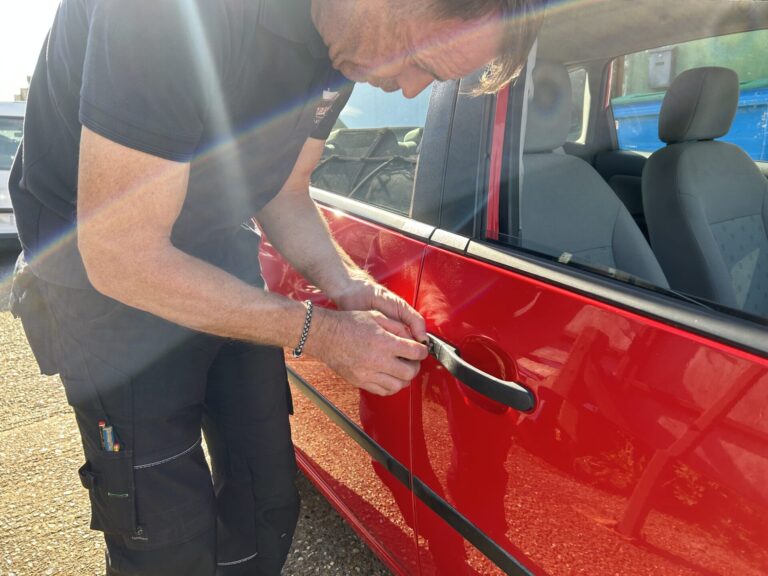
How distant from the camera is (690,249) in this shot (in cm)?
195

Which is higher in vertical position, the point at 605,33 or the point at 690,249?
the point at 605,33

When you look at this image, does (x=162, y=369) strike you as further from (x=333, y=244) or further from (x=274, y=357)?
(x=333, y=244)

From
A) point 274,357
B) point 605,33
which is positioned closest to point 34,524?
point 274,357

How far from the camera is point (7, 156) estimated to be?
5.34m

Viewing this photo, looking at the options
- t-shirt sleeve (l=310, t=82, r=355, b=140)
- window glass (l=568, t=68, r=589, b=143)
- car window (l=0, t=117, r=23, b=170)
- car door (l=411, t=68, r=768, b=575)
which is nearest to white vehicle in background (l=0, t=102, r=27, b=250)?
car window (l=0, t=117, r=23, b=170)

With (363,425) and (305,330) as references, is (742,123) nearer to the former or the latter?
(363,425)

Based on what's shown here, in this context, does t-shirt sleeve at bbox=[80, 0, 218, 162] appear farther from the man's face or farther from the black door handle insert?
the black door handle insert

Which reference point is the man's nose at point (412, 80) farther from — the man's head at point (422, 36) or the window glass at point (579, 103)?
the window glass at point (579, 103)

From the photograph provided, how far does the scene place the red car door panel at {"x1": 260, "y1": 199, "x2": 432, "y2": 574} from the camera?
1.34 m

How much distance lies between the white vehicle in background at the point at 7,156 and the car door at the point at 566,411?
5146 millimetres

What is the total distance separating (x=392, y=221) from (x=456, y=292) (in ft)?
1.02

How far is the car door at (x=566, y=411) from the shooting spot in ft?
2.58

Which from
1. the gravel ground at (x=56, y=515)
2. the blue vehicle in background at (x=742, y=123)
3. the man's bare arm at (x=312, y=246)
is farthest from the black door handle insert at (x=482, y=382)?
the blue vehicle in background at (x=742, y=123)

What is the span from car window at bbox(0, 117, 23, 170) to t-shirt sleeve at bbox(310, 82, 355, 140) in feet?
16.5
